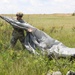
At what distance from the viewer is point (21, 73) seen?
7.24 m

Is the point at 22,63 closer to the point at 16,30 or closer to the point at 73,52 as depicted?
the point at 73,52

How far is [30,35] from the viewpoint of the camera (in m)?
10.2

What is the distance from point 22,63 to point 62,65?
43.1 inches

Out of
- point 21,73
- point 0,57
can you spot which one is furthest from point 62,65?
point 0,57

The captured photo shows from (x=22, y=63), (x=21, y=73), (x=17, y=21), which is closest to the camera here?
(x=21, y=73)

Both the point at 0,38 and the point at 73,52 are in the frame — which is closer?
the point at 73,52

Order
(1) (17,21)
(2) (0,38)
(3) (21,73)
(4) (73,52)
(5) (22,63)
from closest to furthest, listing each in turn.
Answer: (3) (21,73) < (5) (22,63) < (4) (73,52) < (1) (17,21) < (2) (0,38)

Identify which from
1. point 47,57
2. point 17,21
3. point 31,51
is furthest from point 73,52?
point 17,21

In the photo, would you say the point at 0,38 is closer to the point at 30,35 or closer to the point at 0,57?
the point at 30,35

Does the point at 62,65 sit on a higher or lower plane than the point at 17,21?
lower

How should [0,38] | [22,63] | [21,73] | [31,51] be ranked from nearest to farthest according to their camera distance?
[21,73]
[22,63]
[31,51]
[0,38]

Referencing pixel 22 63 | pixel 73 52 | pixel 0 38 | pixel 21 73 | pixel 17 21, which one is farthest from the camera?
pixel 0 38

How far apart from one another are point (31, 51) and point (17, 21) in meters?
1.20

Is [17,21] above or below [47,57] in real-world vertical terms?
above
